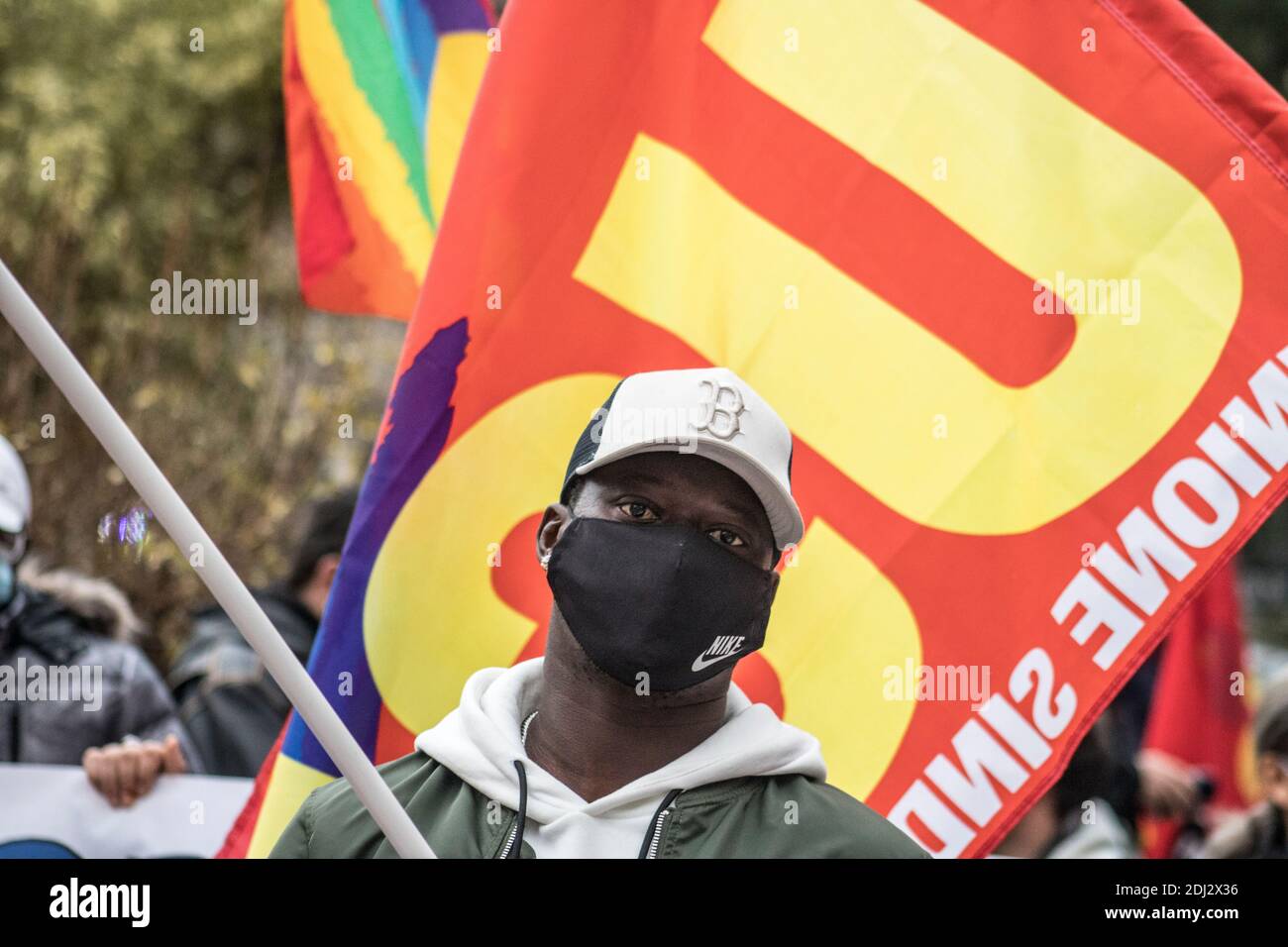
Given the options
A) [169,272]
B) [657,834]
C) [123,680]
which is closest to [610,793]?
[657,834]

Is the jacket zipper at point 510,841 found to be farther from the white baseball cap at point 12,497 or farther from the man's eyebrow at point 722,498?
the white baseball cap at point 12,497

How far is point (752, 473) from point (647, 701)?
0.40 meters

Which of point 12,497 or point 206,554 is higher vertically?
point 206,554

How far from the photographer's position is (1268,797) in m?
4.47

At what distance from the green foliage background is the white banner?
4.19ft

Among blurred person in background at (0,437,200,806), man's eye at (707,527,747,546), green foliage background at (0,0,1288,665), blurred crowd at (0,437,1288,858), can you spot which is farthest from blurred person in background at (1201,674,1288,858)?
green foliage background at (0,0,1288,665)

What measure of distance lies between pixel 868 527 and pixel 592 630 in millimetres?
945

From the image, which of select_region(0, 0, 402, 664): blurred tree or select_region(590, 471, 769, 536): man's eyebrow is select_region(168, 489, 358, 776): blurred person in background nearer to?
select_region(0, 0, 402, 664): blurred tree

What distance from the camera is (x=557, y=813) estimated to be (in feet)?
8.14

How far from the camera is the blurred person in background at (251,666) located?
187 inches

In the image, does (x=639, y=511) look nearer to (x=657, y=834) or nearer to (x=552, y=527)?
(x=552, y=527)

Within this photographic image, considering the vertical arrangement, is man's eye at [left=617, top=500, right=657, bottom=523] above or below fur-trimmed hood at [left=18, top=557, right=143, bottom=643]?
above

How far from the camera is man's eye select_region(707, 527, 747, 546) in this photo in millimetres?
2604
